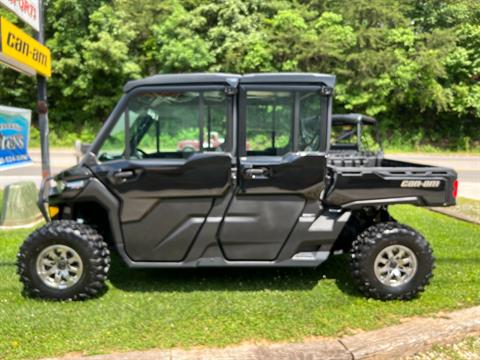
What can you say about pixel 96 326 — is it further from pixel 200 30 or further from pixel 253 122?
pixel 200 30

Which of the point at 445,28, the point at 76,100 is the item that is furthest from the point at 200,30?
the point at 445,28

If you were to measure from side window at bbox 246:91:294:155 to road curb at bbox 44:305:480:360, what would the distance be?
1.72m

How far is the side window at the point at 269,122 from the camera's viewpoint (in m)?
3.86

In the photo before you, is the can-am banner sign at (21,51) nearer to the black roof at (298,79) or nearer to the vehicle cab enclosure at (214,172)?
the vehicle cab enclosure at (214,172)

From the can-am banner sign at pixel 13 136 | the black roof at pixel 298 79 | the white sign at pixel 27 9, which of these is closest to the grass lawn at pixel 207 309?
the can-am banner sign at pixel 13 136

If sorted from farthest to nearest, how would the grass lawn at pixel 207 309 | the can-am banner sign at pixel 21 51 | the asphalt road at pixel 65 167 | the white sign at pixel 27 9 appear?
the asphalt road at pixel 65 167 → the white sign at pixel 27 9 → the can-am banner sign at pixel 21 51 → the grass lawn at pixel 207 309

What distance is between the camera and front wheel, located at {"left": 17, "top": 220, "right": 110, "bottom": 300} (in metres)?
3.84

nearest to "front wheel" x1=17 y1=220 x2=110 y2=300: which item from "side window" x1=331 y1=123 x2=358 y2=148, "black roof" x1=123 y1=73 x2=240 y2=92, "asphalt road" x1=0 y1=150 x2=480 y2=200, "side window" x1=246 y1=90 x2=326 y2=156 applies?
"black roof" x1=123 y1=73 x2=240 y2=92

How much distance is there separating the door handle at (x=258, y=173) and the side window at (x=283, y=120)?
0.57 ft

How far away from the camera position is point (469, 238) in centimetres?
606

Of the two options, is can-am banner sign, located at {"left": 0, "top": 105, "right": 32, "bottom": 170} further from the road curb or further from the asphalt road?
the road curb

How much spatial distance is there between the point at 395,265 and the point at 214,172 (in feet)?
6.34

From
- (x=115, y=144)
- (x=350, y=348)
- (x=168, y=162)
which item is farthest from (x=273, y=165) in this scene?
(x=350, y=348)

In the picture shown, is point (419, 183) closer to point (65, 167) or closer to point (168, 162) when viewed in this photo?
point (168, 162)
